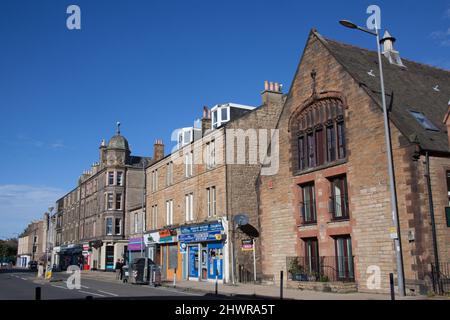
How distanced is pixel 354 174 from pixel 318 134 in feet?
11.5

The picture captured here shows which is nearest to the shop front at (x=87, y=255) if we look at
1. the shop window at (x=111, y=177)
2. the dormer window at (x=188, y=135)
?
the shop window at (x=111, y=177)

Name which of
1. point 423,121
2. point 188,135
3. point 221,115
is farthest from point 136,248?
point 423,121

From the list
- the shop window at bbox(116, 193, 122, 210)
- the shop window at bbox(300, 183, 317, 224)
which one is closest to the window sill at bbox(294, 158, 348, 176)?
the shop window at bbox(300, 183, 317, 224)

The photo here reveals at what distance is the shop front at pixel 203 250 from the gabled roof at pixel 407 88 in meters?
12.7

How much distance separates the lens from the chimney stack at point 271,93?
3158 centimetres

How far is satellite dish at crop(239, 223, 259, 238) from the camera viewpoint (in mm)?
28734

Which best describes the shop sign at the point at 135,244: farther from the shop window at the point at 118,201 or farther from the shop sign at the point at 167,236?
the shop window at the point at 118,201

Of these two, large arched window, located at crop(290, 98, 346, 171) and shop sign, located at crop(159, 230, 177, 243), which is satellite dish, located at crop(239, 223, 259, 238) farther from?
shop sign, located at crop(159, 230, 177, 243)

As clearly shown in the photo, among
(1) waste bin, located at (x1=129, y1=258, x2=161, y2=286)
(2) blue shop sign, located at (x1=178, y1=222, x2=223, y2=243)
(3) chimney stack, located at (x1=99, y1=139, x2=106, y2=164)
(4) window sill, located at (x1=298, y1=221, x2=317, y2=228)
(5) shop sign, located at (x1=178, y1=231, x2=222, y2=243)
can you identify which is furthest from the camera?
(3) chimney stack, located at (x1=99, y1=139, x2=106, y2=164)

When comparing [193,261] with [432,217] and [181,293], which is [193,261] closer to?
[181,293]

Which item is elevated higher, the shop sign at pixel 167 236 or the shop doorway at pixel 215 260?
the shop sign at pixel 167 236

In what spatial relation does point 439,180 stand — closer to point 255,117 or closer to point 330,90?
point 330,90

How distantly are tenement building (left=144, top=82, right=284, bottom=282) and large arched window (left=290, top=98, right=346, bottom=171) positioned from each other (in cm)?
584
